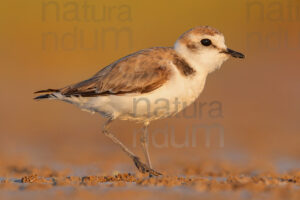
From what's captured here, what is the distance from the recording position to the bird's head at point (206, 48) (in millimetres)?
7570

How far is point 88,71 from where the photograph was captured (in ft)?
62.4

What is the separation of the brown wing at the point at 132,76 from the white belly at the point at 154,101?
0.09 metres

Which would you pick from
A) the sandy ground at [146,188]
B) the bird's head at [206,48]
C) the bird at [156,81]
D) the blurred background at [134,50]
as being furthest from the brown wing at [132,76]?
the blurred background at [134,50]

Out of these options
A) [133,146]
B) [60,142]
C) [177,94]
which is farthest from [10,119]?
[177,94]

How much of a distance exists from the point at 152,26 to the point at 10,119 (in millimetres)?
10747

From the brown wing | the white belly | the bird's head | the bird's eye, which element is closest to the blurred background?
the white belly

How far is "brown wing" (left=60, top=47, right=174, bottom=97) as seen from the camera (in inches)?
290

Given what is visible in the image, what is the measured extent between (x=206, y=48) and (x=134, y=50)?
1329 centimetres

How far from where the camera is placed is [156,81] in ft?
24.0

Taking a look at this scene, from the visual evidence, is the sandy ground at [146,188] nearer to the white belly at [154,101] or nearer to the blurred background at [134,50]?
the white belly at [154,101]

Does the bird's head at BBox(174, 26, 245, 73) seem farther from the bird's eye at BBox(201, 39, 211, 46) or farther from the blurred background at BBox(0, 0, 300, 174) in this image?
the blurred background at BBox(0, 0, 300, 174)

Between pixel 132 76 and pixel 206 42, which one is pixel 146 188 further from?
pixel 206 42

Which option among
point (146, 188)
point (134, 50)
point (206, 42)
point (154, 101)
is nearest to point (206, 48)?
point (206, 42)

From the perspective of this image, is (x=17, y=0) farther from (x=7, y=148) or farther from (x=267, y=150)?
(x=267, y=150)
